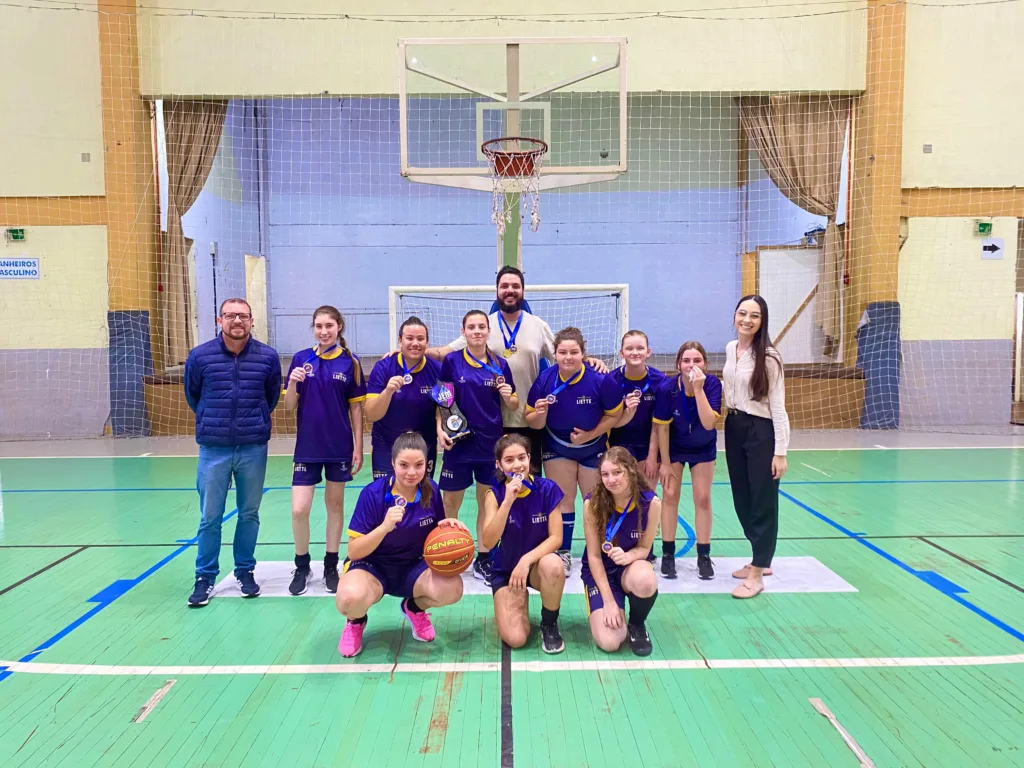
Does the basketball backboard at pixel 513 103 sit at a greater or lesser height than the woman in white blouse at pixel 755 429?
greater

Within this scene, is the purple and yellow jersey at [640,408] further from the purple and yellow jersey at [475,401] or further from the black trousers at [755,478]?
the purple and yellow jersey at [475,401]

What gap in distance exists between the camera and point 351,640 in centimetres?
319

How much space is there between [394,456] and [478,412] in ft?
2.87

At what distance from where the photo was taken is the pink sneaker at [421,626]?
3.30 m

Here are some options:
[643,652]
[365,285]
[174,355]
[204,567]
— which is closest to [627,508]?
[643,652]

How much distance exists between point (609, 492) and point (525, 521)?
42 centimetres

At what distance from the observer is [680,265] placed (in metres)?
13.4

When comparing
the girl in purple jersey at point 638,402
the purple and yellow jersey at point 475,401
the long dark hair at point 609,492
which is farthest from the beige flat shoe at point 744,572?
the purple and yellow jersey at point 475,401

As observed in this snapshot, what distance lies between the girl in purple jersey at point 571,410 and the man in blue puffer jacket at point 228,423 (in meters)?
1.49

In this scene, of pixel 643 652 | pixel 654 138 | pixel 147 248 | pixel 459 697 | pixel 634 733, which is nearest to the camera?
pixel 634 733

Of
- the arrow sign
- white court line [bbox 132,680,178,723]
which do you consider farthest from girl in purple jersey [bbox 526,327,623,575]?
the arrow sign

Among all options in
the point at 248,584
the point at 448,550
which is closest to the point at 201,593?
the point at 248,584

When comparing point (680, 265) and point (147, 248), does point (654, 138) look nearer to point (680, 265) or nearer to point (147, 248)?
point (680, 265)

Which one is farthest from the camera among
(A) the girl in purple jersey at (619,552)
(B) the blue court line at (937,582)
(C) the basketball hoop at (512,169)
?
(C) the basketball hoop at (512,169)
